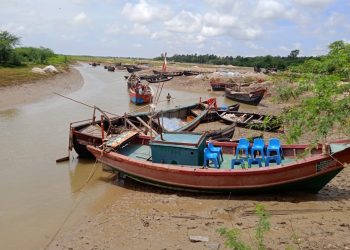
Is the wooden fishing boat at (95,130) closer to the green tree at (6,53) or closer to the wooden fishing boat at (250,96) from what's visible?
the wooden fishing boat at (250,96)

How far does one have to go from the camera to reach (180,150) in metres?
11.8

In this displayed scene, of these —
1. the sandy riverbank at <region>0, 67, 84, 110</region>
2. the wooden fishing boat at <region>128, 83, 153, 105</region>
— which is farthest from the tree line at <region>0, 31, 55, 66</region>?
the wooden fishing boat at <region>128, 83, 153, 105</region>

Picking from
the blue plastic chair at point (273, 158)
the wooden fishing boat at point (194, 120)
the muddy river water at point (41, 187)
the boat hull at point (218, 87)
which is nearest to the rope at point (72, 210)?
the muddy river water at point (41, 187)

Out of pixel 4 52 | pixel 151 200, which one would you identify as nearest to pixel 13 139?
pixel 151 200

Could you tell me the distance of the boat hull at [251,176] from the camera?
10227 millimetres

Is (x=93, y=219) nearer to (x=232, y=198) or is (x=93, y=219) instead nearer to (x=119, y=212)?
(x=119, y=212)

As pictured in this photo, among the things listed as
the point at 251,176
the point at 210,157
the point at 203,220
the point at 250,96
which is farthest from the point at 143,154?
the point at 250,96

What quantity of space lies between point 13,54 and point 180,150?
47.9 meters

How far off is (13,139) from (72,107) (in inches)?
488

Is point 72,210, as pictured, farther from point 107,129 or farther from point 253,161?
point 107,129

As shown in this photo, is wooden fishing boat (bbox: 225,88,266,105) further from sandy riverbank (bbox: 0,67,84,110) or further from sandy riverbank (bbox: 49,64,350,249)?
sandy riverbank (bbox: 49,64,350,249)

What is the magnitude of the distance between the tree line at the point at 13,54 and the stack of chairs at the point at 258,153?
46.1 m

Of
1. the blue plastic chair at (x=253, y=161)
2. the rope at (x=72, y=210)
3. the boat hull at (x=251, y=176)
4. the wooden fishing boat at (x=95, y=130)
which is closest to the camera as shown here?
the rope at (x=72, y=210)

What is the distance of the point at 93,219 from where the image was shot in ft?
33.3
